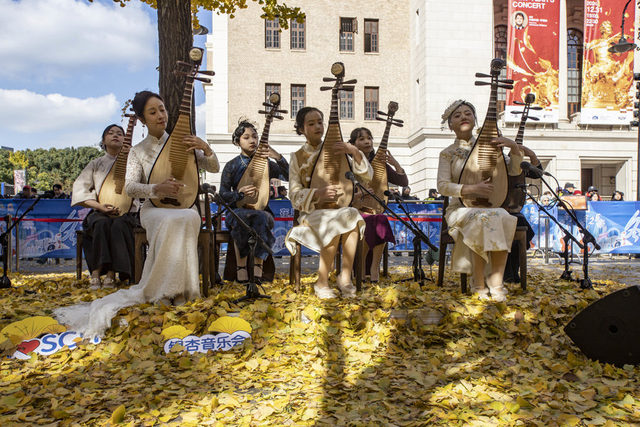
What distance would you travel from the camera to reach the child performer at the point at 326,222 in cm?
462

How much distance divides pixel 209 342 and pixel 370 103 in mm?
21961

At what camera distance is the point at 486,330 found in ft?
13.0

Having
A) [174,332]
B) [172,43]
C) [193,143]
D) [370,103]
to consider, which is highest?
[370,103]

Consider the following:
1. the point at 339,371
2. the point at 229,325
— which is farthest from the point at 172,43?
the point at 339,371

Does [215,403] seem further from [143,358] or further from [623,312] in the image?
[623,312]

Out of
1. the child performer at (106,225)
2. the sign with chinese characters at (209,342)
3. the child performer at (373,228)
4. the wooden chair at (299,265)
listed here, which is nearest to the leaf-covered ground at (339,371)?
the sign with chinese characters at (209,342)

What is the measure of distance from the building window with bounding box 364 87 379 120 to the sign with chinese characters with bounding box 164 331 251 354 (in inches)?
849

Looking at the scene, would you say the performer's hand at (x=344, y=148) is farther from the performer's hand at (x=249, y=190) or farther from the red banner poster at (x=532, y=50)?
the red banner poster at (x=532, y=50)

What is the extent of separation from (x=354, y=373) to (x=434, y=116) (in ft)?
65.7

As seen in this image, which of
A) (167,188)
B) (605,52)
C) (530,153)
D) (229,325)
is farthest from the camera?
(605,52)

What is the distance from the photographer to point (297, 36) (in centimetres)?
2408

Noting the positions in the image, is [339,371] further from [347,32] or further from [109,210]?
[347,32]

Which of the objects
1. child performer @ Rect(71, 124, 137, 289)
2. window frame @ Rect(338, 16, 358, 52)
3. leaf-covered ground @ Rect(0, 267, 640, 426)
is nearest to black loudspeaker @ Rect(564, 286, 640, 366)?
leaf-covered ground @ Rect(0, 267, 640, 426)

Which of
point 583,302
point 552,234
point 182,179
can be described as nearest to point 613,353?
point 583,302
